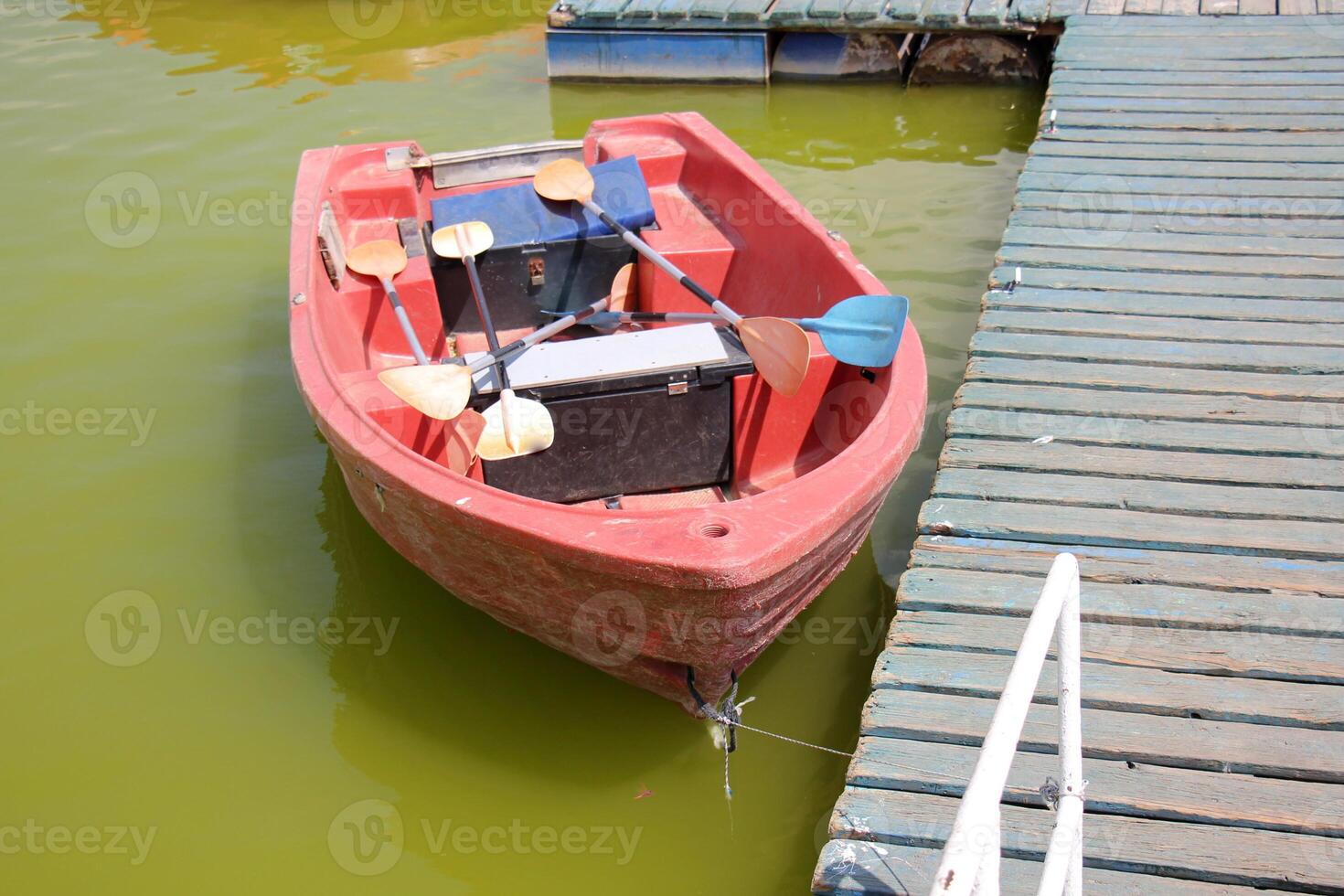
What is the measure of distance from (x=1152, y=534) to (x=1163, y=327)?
1332 millimetres

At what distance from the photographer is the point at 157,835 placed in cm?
334

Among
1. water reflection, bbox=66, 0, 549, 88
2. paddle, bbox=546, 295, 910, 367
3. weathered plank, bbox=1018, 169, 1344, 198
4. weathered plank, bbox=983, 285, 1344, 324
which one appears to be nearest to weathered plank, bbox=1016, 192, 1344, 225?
weathered plank, bbox=1018, 169, 1344, 198

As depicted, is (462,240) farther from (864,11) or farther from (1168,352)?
(864,11)

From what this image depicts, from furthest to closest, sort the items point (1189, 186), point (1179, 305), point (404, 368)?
point (1189, 186)
point (1179, 305)
point (404, 368)

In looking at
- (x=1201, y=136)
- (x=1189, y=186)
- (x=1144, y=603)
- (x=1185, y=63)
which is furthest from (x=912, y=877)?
(x=1185, y=63)

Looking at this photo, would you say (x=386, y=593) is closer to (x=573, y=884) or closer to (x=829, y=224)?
(x=573, y=884)

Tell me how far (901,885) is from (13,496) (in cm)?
396

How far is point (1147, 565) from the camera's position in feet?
10.8

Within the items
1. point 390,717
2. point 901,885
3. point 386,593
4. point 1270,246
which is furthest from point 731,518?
point 1270,246
